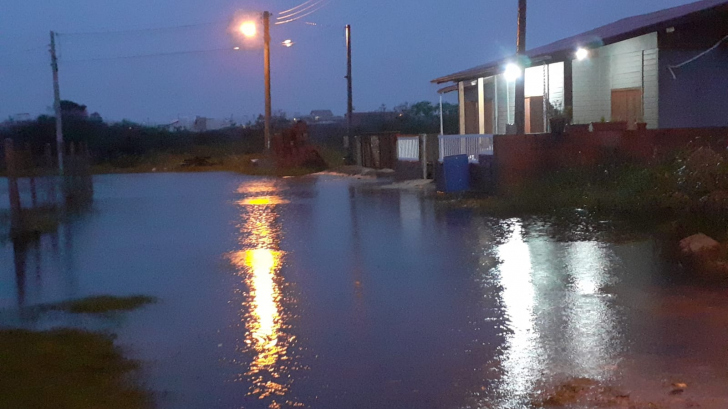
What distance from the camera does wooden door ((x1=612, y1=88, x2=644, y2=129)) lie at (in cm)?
2225

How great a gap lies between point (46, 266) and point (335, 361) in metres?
7.32

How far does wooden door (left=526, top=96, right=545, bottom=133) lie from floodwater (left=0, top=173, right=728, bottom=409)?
12.4 metres

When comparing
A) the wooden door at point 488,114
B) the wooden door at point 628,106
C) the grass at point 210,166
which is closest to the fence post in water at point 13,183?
the wooden door at point 628,106

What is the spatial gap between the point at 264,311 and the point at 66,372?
8.86 ft

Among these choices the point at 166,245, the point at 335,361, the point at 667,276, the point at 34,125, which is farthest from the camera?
the point at 34,125

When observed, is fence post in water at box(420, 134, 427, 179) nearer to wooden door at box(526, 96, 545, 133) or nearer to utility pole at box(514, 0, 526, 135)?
wooden door at box(526, 96, 545, 133)

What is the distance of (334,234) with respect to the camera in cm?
1534

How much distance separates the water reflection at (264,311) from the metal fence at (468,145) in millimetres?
6869

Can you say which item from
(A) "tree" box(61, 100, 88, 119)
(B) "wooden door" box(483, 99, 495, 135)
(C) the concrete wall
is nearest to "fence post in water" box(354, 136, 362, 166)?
(B) "wooden door" box(483, 99, 495, 135)

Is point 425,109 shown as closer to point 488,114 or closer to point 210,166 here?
point 210,166

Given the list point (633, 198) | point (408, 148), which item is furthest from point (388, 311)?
point (408, 148)

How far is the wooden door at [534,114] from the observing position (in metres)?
28.3

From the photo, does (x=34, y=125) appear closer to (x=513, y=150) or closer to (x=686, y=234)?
(x=513, y=150)

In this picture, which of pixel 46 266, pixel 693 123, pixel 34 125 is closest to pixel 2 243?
pixel 46 266
